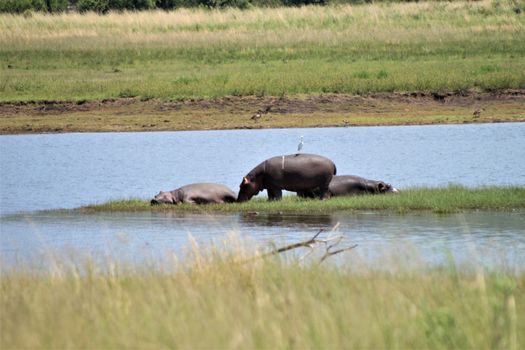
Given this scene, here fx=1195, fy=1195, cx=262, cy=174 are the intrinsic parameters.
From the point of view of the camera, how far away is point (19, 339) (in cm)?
673

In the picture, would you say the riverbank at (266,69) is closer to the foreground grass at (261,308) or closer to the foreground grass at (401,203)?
the foreground grass at (401,203)

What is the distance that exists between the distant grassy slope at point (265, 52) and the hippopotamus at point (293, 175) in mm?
13897

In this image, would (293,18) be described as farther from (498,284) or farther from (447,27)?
(498,284)

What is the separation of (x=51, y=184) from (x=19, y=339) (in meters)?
15.1

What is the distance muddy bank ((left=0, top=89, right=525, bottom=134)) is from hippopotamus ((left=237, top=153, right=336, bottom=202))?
38.1 feet

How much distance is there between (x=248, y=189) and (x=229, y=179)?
12.2 ft

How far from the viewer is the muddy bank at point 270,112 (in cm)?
2923

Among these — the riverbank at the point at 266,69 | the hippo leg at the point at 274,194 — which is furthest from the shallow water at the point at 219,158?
the hippo leg at the point at 274,194

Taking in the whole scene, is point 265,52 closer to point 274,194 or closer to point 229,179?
point 229,179

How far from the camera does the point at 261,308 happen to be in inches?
296

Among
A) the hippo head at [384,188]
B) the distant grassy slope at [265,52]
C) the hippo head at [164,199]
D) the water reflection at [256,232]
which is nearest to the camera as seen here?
the water reflection at [256,232]

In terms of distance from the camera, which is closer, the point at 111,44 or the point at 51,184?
the point at 51,184

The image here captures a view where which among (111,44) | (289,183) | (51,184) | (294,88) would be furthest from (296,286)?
(111,44)

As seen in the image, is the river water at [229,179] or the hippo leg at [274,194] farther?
the hippo leg at [274,194]
